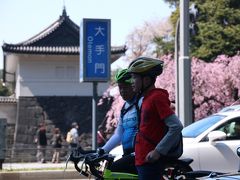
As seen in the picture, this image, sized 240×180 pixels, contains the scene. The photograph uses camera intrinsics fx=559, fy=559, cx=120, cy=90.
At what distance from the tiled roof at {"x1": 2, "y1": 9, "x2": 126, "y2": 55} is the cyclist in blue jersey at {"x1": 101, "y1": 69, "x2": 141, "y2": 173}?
27.0 m

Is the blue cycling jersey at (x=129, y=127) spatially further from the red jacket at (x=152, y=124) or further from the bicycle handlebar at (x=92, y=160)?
the red jacket at (x=152, y=124)

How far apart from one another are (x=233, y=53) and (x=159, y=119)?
24.7m

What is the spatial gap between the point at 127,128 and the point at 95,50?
10.3m

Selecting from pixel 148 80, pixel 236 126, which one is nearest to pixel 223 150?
pixel 236 126

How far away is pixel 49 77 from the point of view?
33.1m

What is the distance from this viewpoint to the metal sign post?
15.0m

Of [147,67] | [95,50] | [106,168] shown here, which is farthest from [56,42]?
[147,67]

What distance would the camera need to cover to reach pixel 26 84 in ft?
108

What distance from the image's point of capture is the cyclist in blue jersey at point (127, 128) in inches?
198

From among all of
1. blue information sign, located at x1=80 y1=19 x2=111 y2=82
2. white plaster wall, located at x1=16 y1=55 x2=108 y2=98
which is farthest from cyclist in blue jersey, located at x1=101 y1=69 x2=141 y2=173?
white plaster wall, located at x1=16 y1=55 x2=108 y2=98

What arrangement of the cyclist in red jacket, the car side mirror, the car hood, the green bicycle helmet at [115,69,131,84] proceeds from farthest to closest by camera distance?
the car hood, the car side mirror, the green bicycle helmet at [115,69,131,84], the cyclist in red jacket

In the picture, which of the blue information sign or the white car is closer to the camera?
the white car

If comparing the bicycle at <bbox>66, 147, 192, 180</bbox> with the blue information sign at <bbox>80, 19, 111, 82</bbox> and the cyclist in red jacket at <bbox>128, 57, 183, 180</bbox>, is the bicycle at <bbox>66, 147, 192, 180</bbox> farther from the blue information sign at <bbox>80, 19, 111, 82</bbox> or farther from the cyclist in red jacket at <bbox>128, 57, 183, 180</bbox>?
the blue information sign at <bbox>80, 19, 111, 82</bbox>

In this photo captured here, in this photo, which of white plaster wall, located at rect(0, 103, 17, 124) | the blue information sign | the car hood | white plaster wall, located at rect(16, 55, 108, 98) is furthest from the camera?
white plaster wall, located at rect(0, 103, 17, 124)
